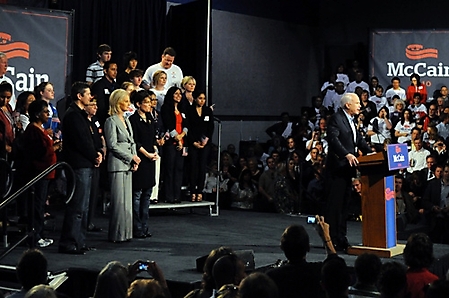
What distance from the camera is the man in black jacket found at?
7875 mm

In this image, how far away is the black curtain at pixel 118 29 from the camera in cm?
1352

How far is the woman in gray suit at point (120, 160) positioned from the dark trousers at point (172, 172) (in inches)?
78.6

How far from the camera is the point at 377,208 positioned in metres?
8.01

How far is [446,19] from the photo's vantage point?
18.1 metres

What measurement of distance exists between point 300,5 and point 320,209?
7685mm

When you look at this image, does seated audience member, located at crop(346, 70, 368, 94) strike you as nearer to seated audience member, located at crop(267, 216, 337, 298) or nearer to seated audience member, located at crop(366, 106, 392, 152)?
seated audience member, located at crop(366, 106, 392, 152)

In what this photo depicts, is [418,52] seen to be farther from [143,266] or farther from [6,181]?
[143,266]

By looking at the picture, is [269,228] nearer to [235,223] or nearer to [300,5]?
[235,223]

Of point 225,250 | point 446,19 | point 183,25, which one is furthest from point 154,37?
point 225,250

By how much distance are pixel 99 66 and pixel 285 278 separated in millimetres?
6588

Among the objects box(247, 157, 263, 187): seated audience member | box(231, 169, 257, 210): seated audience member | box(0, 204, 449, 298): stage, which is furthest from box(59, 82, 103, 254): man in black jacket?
box(247, 157, 263, 187): seated audience member

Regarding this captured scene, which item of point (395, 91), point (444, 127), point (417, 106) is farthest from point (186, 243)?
point (395, 91)

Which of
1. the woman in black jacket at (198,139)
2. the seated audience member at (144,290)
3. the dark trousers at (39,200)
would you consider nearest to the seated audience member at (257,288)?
the seated audience member at (144,290)

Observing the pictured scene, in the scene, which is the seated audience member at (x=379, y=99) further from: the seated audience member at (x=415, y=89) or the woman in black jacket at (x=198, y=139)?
the woman in black jacket at (x=198, y=139)
